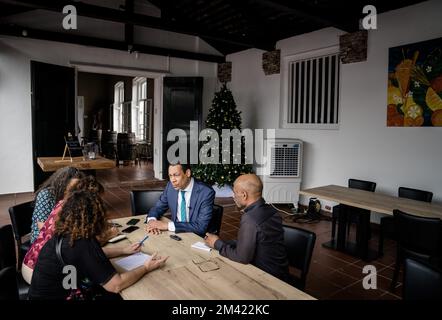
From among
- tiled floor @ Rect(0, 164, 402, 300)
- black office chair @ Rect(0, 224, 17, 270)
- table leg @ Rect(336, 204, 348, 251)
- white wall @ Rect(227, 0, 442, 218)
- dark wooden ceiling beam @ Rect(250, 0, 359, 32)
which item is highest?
dark wooden ceiling beam @ Rect(250, 0, 359, 32)

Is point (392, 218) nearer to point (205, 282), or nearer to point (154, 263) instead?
point (205, 282)

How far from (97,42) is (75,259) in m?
6.28

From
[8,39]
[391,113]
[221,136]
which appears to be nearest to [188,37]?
[221,136]

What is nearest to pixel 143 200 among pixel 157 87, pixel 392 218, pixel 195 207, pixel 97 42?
pixel 195 207

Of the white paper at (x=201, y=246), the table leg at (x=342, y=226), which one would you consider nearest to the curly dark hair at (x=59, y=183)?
the white paper at (x=201, y=246)

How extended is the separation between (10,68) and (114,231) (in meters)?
5.47

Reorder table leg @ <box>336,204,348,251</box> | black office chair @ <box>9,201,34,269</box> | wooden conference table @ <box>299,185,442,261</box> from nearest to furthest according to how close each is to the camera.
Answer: black office chair @ <box>9,201,34,269</box> → wooden conference table @ <box>299,185,442,261</box> → table leg @ <box>336,204,348,251</box>

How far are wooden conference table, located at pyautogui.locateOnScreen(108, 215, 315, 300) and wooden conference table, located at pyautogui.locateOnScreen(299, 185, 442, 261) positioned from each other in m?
1.98

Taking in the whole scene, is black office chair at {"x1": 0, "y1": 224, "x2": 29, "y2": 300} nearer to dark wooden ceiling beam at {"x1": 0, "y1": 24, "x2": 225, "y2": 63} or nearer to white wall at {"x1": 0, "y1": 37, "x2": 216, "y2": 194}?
white wall at {"x1": 0, "y1": 37, "x2": 216, "y2": 194}

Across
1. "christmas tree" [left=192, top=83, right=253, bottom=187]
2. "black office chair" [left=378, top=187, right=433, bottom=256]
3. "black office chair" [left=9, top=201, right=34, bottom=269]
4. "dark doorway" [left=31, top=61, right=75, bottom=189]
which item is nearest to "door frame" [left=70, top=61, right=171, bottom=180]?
"dark doorway" [left=31, top=61, right=75, bottom=189]

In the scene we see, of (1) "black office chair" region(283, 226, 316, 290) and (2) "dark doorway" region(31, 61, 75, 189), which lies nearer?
(1) "black office chair" region(283, 226, 316, 290)

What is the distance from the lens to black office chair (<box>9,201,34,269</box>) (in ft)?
8.02

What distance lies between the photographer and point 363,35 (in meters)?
4.93
